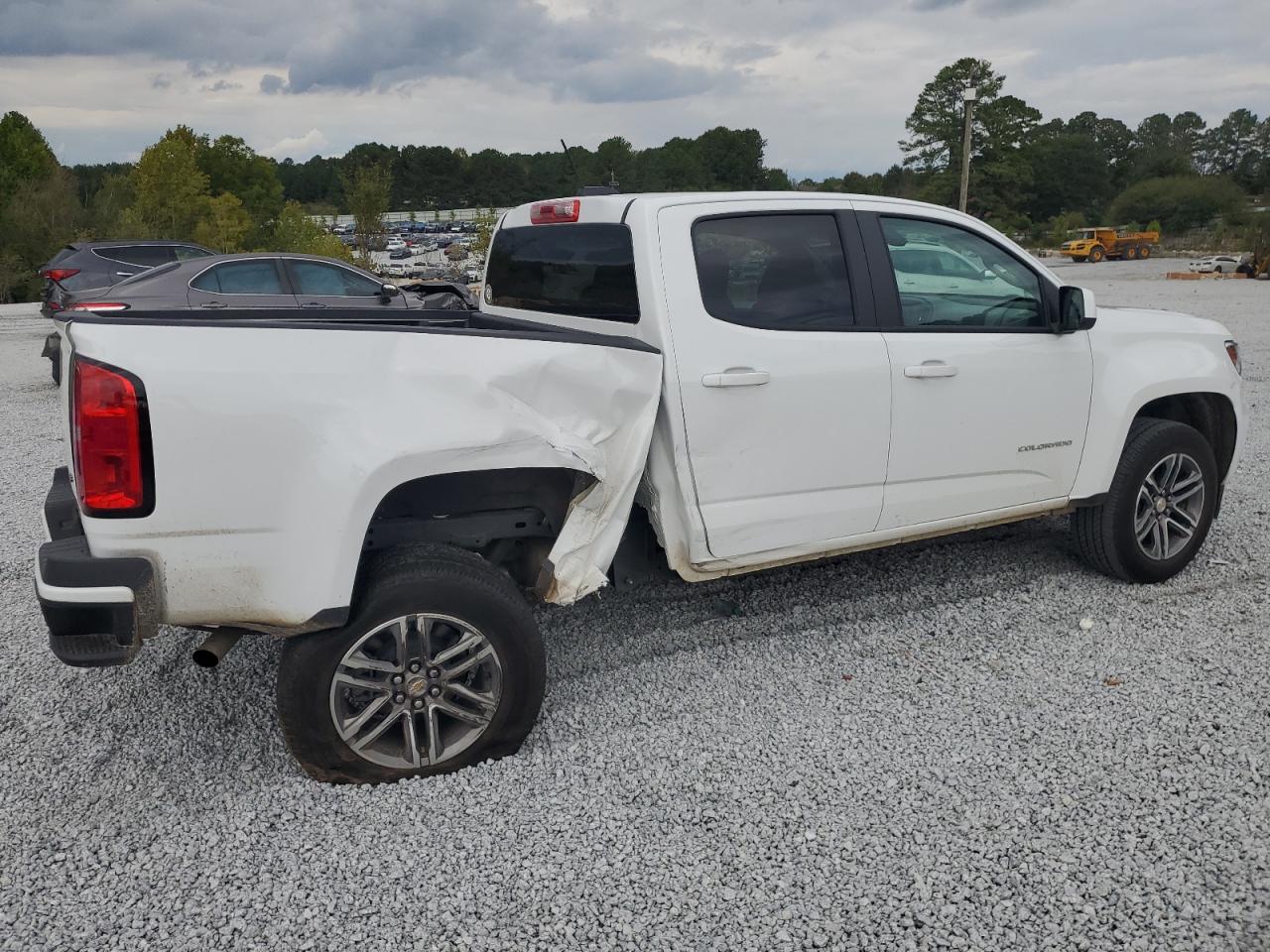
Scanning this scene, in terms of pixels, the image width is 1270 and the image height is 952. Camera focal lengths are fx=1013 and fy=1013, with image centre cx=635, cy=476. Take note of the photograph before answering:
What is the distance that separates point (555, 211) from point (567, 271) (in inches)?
10.1

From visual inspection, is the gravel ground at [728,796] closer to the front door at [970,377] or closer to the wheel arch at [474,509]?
the front door at [970,377]

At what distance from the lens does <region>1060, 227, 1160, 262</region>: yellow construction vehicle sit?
46906 mm

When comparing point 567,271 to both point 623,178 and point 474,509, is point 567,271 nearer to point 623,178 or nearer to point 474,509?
point 474,509

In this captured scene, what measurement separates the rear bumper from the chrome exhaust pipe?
159 millimetres

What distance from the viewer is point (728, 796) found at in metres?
3.28

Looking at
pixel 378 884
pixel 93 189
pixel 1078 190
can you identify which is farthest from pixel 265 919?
pixel 1078 190

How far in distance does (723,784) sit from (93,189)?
2524 inches

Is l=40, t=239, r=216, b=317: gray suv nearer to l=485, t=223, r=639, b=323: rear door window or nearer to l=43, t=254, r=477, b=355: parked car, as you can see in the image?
l=43, t=254, r=477, b=355: parked car

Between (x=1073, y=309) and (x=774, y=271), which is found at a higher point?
(x=774, y=271)

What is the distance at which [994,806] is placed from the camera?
3172 mm

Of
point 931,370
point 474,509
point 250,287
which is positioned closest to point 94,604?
point 474,509

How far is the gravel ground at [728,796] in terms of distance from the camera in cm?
272

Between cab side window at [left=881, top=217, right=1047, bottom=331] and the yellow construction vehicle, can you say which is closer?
cab side window at [left=881, top=217, right=1047, bottom=331]

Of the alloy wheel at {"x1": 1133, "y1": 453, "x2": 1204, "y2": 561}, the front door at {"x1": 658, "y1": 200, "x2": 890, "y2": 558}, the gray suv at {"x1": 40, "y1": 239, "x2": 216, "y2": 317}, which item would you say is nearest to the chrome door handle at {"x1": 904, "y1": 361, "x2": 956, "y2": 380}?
the front door at {"x1": 658, "y1": 200, "x2": 890, "y2": 558}
